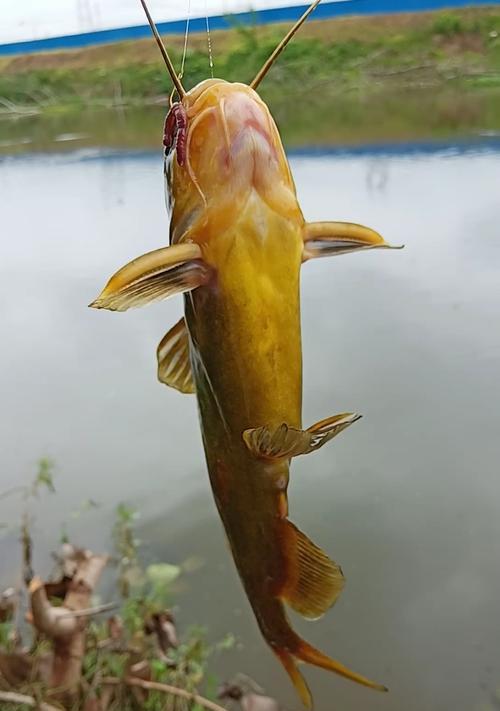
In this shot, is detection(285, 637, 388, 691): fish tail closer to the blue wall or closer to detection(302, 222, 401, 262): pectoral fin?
detection(302, 222, 401, 262): pectoral fin

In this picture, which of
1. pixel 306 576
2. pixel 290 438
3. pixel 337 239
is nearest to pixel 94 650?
pixel 306 576

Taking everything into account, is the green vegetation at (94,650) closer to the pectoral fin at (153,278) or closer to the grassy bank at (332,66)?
the pectoral fin at (153,278)

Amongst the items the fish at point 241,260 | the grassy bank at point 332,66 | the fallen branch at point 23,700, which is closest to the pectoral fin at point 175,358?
the fish at point 241,260

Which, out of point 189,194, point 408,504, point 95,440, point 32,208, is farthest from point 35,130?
point 189,194

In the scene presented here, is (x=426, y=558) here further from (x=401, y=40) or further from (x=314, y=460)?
(x=401, y=40)

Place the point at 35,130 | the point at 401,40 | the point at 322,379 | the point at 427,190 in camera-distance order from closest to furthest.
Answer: the point at 322,379 → the point at 427,190 → the point at 35,130 → the point at 401,40

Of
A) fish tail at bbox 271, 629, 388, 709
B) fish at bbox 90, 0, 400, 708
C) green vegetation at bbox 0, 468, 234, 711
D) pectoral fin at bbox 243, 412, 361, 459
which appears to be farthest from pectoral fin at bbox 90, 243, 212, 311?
green vegetation at bbox 0, 468, 234, 711

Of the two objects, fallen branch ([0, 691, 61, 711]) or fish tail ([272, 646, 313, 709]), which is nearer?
fish tail ([272, 646, 313, 709])
